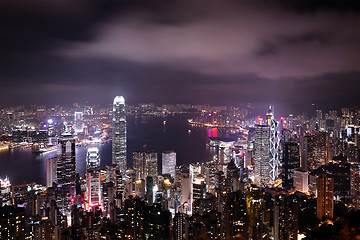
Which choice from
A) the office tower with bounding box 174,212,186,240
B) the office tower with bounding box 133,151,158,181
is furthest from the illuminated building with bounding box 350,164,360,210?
the office tower with bounding box 133,151,158,181

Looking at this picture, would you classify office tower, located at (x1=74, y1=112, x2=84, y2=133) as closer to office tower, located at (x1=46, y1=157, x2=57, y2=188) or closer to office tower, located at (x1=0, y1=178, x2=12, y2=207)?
office tower, located at (x1=46, y1=157, x2=57, y2=188)

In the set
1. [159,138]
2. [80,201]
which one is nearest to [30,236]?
[80,201]

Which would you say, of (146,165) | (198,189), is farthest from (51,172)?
(198,189)

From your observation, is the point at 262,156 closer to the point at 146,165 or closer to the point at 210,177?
the point at 210,177

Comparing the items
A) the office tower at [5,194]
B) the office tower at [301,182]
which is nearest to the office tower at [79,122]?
the office tower at [5,194]

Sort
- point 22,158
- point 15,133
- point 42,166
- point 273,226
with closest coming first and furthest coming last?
point 273,226, point 42,166, point 22,158, point 15,133

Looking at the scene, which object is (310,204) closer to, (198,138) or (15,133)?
(198,138)

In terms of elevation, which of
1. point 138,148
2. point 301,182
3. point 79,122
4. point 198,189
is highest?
point 79,122
